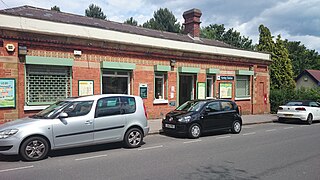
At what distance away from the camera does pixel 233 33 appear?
56500 millimetres

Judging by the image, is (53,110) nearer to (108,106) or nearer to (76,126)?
(76,126)

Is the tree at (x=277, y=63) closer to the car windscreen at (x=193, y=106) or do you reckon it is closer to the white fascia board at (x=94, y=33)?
the white fascia board at (x=94, y=33)

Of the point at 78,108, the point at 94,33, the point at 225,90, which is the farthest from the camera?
the point at 225,90

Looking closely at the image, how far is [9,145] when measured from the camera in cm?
681

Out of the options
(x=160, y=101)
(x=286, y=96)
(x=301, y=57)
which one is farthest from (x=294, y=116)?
(x=301, y=57)

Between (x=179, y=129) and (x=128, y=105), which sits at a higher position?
(x=128, y=105)

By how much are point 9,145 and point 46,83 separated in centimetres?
557

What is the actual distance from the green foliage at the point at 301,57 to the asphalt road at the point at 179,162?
2367 inches

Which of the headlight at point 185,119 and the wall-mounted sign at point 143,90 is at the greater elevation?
the wall-mounted sign at point 143,90

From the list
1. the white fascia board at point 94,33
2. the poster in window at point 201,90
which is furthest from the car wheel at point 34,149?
the poster in window at point 201,90

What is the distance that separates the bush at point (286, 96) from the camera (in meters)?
23.0

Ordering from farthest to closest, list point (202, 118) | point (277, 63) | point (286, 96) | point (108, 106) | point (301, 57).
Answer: point (301, 57)
point (277, 63)
point (286, 96)
point (202, 118)
point (108, 106)

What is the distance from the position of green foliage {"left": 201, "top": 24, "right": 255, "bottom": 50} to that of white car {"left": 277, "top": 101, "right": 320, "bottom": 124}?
3950 centimetres

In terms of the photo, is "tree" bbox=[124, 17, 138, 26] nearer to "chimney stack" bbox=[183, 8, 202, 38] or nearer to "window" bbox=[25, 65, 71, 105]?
"chimney stack" bbox=[183, 8, 202, 38]
